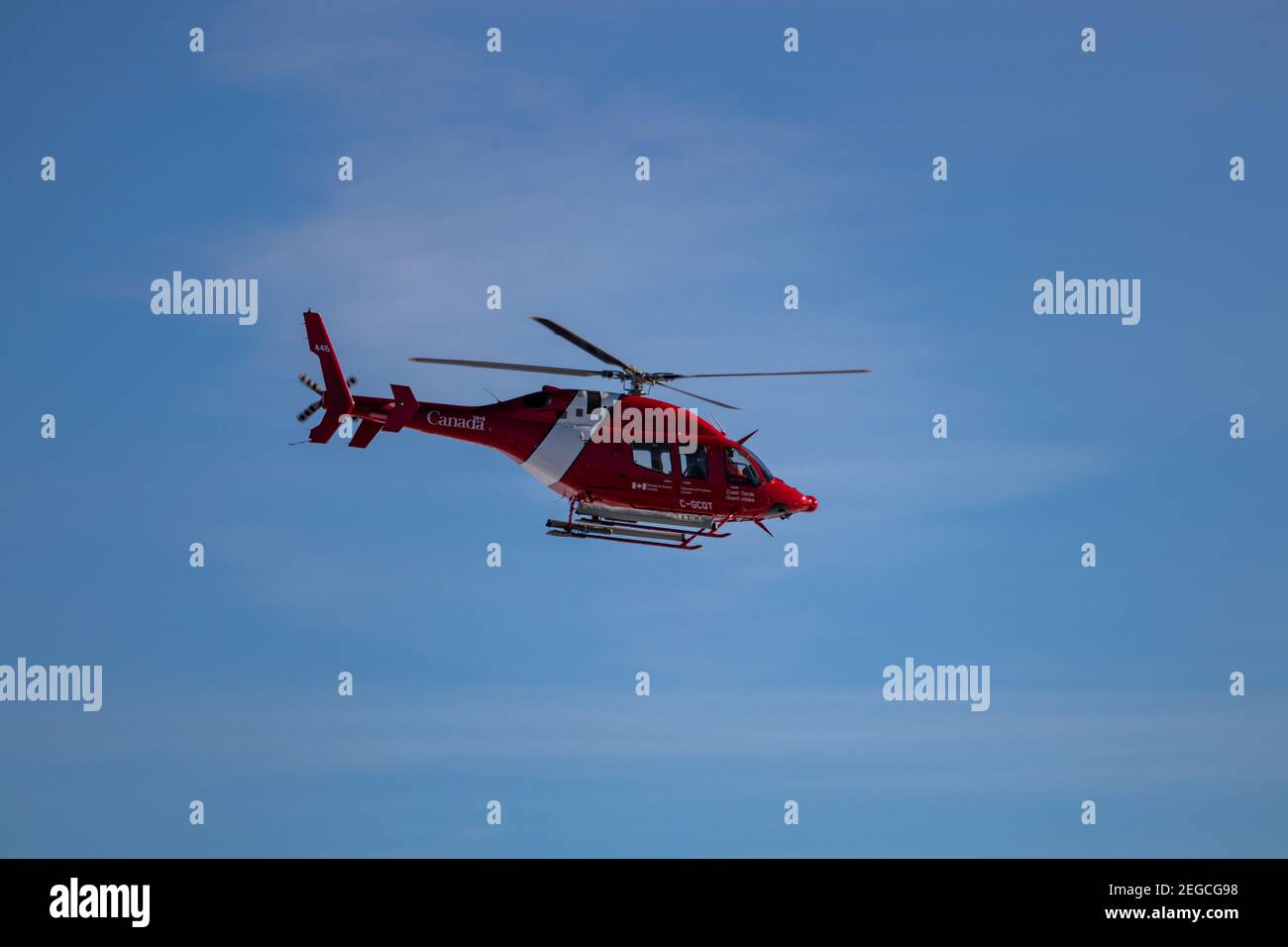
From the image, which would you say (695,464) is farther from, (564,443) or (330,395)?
(330,395)

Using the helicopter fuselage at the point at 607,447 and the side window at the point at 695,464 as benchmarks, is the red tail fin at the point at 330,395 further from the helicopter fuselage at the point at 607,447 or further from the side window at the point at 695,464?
the side window at the point at 695,464

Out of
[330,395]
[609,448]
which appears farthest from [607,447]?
[330,395]

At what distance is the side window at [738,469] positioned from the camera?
6359 centimetres

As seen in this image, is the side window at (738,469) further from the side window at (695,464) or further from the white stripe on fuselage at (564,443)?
the white stripe on fuselage at (564,443)

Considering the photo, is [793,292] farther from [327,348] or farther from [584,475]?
[327,348]

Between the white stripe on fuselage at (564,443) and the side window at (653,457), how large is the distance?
1555 mm

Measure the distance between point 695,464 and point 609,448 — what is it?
2943mm

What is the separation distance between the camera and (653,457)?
62.8 metres

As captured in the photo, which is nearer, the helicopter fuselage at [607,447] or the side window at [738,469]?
the helicopter fuselage at [607,447]

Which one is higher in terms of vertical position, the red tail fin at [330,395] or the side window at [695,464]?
the red tail fin at [330,395]

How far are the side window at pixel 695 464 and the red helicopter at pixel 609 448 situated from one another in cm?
3

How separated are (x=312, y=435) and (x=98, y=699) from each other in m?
16.9

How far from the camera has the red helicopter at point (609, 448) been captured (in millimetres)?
61781

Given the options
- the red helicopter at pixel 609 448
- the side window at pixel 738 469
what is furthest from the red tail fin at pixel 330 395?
the side window at pixel 738 469
